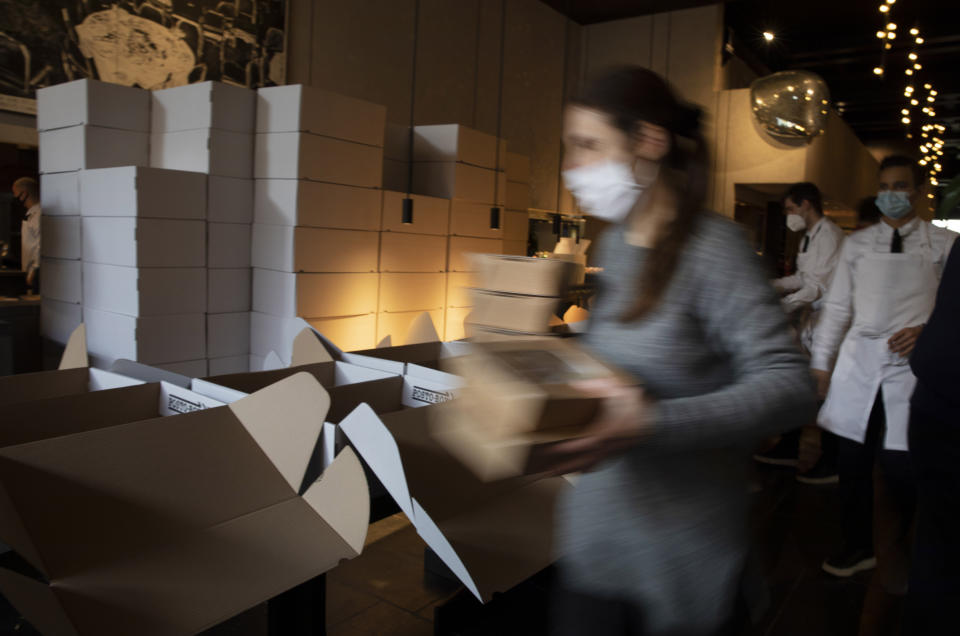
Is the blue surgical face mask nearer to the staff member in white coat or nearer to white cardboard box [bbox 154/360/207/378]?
the staff member in white coat

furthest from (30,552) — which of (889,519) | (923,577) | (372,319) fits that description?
(372,319)

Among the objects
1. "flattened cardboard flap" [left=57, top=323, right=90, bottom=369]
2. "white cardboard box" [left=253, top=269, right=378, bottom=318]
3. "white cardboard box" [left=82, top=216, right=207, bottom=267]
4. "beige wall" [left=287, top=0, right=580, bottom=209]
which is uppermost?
"beige wall" [left=287, top=0, right=580, bottom=209]

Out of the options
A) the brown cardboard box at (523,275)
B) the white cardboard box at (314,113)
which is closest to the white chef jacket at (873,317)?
the brown cardboard box at (523,275)

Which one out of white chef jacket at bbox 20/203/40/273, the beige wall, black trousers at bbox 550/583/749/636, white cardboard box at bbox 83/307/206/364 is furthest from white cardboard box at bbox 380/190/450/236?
black trousers at bbox 550/583/749/636

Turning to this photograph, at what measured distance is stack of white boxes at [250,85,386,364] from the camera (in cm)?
398

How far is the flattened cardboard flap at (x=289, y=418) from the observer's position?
50.8 inches

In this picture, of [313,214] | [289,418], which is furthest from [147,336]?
[289,418]

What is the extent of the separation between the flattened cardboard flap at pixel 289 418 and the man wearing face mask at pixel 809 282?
3.04m

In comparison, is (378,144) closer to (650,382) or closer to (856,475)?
(856,475)

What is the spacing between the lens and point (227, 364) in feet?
13.5

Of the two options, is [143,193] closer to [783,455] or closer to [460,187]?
[460,187]

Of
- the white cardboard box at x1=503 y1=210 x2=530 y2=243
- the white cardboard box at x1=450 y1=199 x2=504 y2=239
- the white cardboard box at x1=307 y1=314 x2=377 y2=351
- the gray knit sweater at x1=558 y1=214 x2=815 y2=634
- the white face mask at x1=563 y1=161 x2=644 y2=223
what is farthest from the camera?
the white cardboard box at x1=503 y1=210 x2=530 y2=243

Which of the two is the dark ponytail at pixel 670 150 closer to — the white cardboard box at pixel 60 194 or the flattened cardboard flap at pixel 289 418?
the flattened cardboard flap at pixel 289 418

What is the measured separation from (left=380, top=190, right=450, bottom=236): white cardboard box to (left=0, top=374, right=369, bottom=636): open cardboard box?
3.31m
